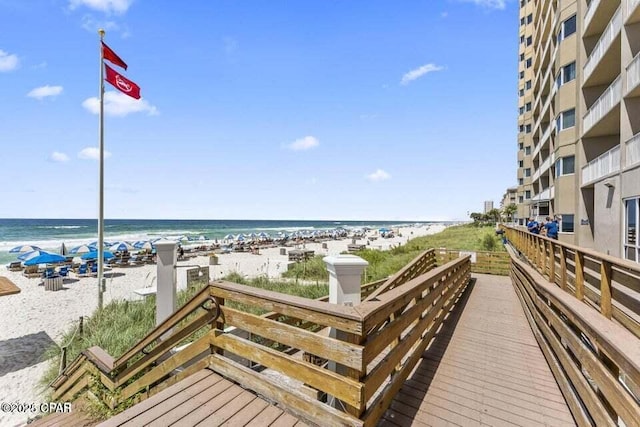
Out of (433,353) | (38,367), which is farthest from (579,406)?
(38,367)

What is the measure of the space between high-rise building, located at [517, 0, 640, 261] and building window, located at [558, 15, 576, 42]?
49mm

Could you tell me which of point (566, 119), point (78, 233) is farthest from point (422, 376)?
point (78, 233)

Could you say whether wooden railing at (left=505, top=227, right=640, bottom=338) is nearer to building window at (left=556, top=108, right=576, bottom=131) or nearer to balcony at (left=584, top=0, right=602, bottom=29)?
balcony at (left=584, top=0, right=602, bottom=29)

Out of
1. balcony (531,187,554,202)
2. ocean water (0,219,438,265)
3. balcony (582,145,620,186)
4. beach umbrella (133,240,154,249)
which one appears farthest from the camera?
ocean water (0,219,438,265)

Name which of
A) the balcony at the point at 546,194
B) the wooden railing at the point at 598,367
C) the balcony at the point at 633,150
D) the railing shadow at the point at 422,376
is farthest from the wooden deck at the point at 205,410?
the balcony at the point at 546,194

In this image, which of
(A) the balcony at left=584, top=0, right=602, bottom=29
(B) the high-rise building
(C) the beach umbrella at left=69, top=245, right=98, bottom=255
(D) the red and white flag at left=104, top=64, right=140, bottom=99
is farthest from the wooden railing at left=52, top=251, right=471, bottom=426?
(C) the beach umbrella at left=69, top=245, right=98, bottom=255

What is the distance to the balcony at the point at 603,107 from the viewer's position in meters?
11.5

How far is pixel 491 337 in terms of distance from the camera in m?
5.29

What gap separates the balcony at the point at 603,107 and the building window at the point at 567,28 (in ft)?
18.7

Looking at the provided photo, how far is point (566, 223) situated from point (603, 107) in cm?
723

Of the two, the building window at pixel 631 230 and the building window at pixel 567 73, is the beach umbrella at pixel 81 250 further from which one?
the building window at pixel 567 73

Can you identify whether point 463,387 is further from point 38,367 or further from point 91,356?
point 38,367

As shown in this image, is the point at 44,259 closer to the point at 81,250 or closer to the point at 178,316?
Result: the point at 81,250

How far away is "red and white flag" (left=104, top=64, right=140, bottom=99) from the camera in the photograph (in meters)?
10.8
